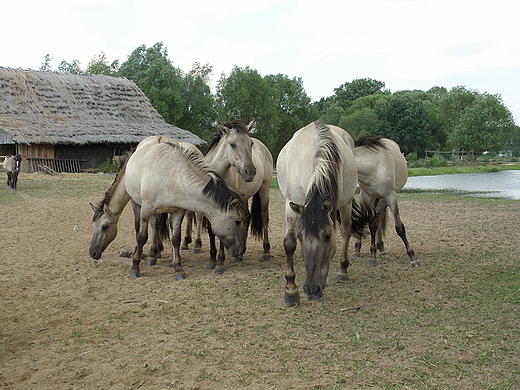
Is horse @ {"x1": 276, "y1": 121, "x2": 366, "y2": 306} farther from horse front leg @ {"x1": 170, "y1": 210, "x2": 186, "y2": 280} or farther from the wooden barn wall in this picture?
the wooden barn wall

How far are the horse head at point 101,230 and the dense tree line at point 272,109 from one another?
33522 millimetres

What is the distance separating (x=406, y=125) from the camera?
166 feet

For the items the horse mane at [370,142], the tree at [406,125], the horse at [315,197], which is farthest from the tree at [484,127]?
the horse at [315,197]

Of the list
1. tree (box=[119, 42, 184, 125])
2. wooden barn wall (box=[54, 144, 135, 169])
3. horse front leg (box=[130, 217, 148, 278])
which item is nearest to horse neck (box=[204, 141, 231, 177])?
horse front leg (box=[130, 217, 148, 278])

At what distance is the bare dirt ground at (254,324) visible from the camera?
326 centimetres

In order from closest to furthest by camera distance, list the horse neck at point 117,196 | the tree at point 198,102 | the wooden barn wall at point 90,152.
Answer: the horse neck at point 117,196 → the wooden barn wall at point 90,152 → the tree at point 198,102

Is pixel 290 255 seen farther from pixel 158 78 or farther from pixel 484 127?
pixel 484 127

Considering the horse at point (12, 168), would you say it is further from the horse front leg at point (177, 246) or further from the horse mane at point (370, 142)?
the horse mane at point (370, 142)

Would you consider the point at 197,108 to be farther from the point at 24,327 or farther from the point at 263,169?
the point at 24,327

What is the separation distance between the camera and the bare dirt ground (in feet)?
10.7

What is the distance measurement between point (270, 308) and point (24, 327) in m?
2.48

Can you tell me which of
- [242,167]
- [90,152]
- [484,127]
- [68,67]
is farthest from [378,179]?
[68,67]

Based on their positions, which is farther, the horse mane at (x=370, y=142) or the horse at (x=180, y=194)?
the horse mane at (x=370, y=142)

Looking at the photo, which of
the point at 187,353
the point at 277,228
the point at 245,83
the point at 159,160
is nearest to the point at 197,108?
the point at 245,83
